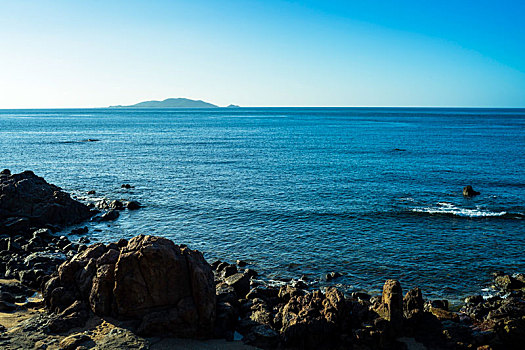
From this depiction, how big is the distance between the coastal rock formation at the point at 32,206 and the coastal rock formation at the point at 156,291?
2255 cm

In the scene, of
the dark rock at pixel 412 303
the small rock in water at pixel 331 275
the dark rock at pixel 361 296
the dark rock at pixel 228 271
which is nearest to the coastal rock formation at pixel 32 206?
the dark rock at pixel 228 271

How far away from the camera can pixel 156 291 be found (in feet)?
69.6

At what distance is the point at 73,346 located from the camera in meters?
19.2

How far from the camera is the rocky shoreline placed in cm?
1997

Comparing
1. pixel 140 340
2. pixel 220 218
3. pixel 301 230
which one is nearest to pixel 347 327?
pixel 140 340

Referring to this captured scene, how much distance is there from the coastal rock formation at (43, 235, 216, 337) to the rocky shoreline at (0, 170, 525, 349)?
2.0 inches

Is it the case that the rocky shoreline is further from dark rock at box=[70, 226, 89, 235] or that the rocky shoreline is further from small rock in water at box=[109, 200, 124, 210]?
small rock in water at box=[109, 200, 124, 210]

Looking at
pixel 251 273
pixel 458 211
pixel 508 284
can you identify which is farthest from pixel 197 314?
pixel 458 211

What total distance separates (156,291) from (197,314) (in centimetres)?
247

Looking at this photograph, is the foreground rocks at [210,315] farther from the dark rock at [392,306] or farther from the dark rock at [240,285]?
the dark rock at [240,285]

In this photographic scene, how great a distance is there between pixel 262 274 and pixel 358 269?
7402 millimetres

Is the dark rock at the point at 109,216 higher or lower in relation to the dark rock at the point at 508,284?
higher

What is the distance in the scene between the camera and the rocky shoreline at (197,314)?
786 inches

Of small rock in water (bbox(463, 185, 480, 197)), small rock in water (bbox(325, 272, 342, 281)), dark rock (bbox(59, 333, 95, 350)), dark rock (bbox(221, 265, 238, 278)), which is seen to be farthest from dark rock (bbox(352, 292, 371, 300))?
small rock in water (bbox(463, 185, 480, 197))
